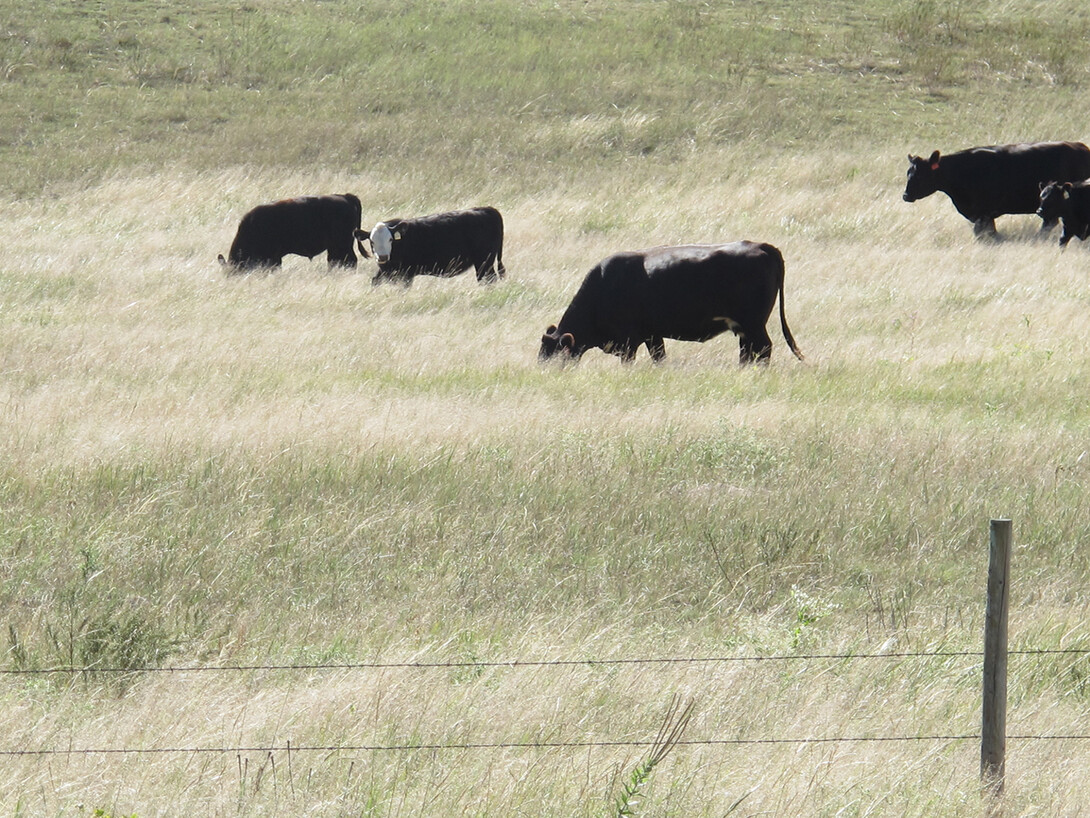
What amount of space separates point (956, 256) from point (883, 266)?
4.85 ft

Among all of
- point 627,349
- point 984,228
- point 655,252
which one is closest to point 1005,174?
point 984,228

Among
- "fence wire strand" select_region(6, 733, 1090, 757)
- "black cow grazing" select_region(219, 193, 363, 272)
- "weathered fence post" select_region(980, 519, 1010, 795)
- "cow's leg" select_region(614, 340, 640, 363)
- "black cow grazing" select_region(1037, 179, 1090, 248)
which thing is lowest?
"black cow grazing" select_region(219, 193, 363, 272)

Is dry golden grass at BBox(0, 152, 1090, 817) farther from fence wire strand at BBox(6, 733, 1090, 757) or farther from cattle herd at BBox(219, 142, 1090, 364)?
cattle herd at BBox(219, 142, 1090, 364)

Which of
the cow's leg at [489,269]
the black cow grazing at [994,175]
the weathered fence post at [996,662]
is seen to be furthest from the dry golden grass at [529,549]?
the black cow grazing at [994,175]

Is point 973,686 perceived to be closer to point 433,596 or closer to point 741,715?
point 741,715

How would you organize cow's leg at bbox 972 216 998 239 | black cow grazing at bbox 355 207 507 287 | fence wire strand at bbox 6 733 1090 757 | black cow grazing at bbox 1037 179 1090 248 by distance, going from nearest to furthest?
fence wire strand at bbox 6 733 1090 757, black cow grazing at bbox 355 207 507 287, black cow grazing at bbox 1037 179 1090 248, cow's leg at bbox 972 216 998 239

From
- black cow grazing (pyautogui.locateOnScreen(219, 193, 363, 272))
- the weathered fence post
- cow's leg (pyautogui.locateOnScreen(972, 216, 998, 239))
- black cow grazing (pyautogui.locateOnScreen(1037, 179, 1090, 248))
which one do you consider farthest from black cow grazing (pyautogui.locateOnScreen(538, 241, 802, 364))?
cow's leg (pyautogui.locateOnScreen(972, 216, 998, 239))

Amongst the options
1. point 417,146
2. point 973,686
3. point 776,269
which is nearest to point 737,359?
point 776,269

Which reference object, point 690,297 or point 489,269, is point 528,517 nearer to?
point 690,297

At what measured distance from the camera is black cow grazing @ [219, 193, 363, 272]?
60.6 ft

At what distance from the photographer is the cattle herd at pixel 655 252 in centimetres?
1205

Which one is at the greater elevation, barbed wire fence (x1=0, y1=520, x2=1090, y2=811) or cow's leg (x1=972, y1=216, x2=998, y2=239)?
barbed wire fence (x1=0, y1=520, x2=1090, y2=811)

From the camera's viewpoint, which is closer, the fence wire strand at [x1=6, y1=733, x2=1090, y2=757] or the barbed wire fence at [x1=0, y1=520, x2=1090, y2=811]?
the barbed wire fence at [x1=0, y1=520, x2=1090, y2=811]

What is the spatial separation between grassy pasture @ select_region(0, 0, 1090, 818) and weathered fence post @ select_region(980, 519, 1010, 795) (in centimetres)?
13
